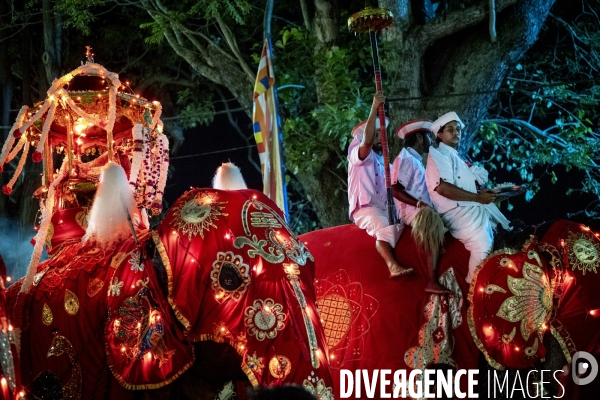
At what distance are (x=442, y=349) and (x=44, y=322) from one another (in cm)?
249

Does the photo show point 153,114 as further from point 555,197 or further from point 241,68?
point 555,197

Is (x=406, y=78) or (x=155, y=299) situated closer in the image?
(x=155, y=299)

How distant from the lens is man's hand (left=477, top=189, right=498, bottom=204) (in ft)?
20.8

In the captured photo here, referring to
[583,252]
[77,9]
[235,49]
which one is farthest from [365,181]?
[77,9]

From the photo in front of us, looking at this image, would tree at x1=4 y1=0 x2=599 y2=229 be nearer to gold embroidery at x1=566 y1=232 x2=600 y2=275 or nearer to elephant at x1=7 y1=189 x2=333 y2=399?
gold embroidery at x1=566 y1=232 x2=600 y2=275

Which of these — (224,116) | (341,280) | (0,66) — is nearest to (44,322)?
(341,280)

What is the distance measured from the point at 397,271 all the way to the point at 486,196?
76cm

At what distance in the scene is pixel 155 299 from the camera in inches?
200

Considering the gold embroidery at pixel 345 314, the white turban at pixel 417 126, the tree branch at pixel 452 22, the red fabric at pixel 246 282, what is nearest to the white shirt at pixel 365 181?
the white turban at pixel 417 126

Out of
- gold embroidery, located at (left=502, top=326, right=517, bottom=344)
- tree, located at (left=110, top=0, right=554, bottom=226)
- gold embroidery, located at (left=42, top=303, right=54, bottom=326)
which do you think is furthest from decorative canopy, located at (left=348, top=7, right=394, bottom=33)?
gold embroidery, located at (left=42, top=303, right=54, bottom=326)

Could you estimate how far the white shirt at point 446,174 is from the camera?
6617 mm

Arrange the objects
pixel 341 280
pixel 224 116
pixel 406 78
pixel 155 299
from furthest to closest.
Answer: pixel 224 116, pixel 406 78, pixel 341 280, pixel 155 299

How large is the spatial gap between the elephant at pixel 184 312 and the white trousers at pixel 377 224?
4.34ft

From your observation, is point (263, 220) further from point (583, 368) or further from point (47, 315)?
point (583, 368)
